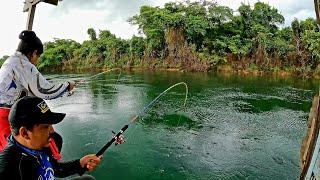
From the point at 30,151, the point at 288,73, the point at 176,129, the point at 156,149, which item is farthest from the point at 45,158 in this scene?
the point at 288,73

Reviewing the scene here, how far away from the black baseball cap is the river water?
13.0 ft

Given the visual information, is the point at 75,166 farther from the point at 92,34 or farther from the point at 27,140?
the point at 92,34

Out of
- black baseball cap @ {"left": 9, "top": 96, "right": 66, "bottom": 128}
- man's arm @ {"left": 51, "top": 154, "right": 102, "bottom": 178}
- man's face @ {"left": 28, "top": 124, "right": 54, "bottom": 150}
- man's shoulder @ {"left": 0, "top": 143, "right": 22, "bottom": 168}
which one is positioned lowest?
man's arm @ {"left": 51, "top": 154, "right": 102, "bottom": 178}

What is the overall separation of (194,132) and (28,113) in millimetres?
6490

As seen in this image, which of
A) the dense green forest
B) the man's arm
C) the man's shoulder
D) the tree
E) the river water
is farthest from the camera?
the tree

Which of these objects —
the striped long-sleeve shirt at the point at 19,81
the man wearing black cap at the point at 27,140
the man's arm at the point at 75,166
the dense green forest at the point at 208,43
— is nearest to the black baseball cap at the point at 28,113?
the man wearing black cap at the point at 27,140

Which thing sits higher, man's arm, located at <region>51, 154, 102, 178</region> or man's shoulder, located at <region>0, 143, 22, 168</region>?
man's shoulder, located at <region>0, 143, 22, 168</region>

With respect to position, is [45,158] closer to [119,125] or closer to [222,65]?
[119,125]

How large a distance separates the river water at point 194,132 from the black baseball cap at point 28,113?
3.96 meters

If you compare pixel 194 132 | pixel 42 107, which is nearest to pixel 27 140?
pixel 42 107

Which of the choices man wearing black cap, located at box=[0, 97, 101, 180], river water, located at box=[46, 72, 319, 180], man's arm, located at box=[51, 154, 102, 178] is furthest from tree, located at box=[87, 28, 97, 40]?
man wearing black cap, located at box=[0, 97, 101, 180]

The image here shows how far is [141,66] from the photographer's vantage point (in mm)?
25141

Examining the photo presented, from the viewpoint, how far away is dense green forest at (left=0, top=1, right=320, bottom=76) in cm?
2156

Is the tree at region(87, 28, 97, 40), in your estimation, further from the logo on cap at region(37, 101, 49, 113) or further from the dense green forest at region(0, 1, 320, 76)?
the logo on cap at region(37, 101, 49, 113)
